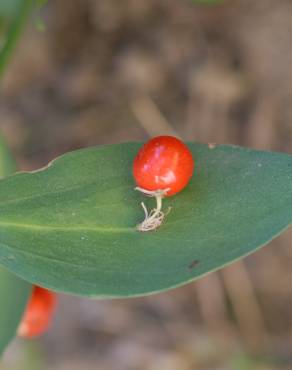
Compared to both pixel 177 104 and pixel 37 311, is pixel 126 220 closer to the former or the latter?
pixel 37 311

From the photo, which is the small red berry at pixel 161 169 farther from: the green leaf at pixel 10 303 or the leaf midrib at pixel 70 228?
the green leaf at pixel 10 303

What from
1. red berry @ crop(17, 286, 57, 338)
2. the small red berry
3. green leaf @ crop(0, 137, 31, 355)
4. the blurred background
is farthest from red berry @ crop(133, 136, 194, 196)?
the blurred background

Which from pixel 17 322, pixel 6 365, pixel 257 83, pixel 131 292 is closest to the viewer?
pixel 131 292

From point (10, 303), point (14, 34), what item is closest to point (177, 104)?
point (14, 34)

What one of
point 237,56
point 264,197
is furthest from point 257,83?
point 264,197

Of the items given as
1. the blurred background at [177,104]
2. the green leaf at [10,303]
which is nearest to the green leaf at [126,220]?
the green leaf at [10,303]

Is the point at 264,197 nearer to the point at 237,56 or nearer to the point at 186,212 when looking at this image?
the point at 186,212

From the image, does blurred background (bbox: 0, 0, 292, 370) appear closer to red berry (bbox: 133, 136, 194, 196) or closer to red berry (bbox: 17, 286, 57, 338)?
red berry (bbox: 17, 286, 57, 338)
